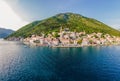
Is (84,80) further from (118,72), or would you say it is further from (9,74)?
(9,74)

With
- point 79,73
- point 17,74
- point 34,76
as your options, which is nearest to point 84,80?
point 79,73

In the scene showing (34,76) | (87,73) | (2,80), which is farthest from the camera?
(87,73)

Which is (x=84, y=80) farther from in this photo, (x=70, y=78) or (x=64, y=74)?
(x=64, y=74)

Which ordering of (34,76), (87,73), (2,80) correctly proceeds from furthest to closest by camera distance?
(87,73), (34,76), (2,80)

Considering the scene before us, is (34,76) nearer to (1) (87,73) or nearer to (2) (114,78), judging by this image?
(1) (87,73)

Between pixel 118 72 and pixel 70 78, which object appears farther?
pixel 118 72

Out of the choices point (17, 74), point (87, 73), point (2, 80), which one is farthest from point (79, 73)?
point (2, 80)

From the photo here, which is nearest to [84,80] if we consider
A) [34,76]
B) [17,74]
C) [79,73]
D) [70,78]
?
[70,78]

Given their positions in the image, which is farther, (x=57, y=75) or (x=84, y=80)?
(x=57, y=75)
